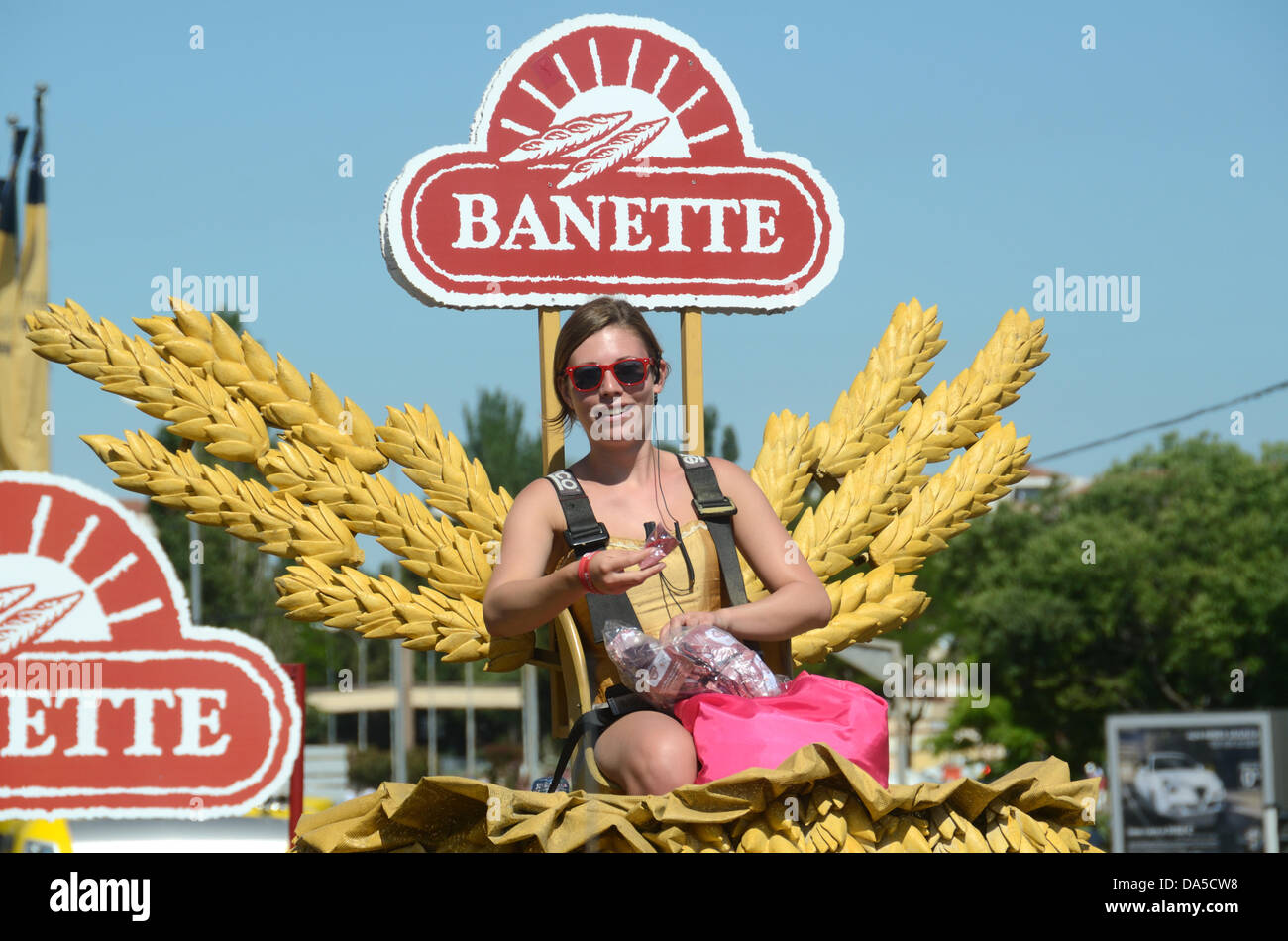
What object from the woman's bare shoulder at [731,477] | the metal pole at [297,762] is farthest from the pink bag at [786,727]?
the metal pole at [297,762]

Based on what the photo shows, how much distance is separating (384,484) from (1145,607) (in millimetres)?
28979

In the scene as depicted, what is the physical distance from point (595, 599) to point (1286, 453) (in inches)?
1317

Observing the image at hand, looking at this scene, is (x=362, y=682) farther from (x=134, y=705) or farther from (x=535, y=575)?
(x=535, y=575)

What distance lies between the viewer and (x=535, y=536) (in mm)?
3977

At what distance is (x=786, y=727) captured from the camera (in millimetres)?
3324

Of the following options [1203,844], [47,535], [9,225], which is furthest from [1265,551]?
[47,535]

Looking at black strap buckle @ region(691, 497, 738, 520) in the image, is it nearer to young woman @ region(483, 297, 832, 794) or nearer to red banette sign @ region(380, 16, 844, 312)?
young woman @ region(483, 297, 832, 794)

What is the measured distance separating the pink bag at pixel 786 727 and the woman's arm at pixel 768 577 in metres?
0.28

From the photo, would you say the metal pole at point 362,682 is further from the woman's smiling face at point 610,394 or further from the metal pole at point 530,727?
the woman's smiling face at point 610,394

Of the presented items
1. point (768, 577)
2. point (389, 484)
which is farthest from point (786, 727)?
point (389, 484)

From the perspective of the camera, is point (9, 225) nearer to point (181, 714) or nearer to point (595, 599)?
point (181, 714)

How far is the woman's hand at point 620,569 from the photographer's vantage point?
3361 millimetres

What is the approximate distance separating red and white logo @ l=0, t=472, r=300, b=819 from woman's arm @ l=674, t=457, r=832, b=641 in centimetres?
349
